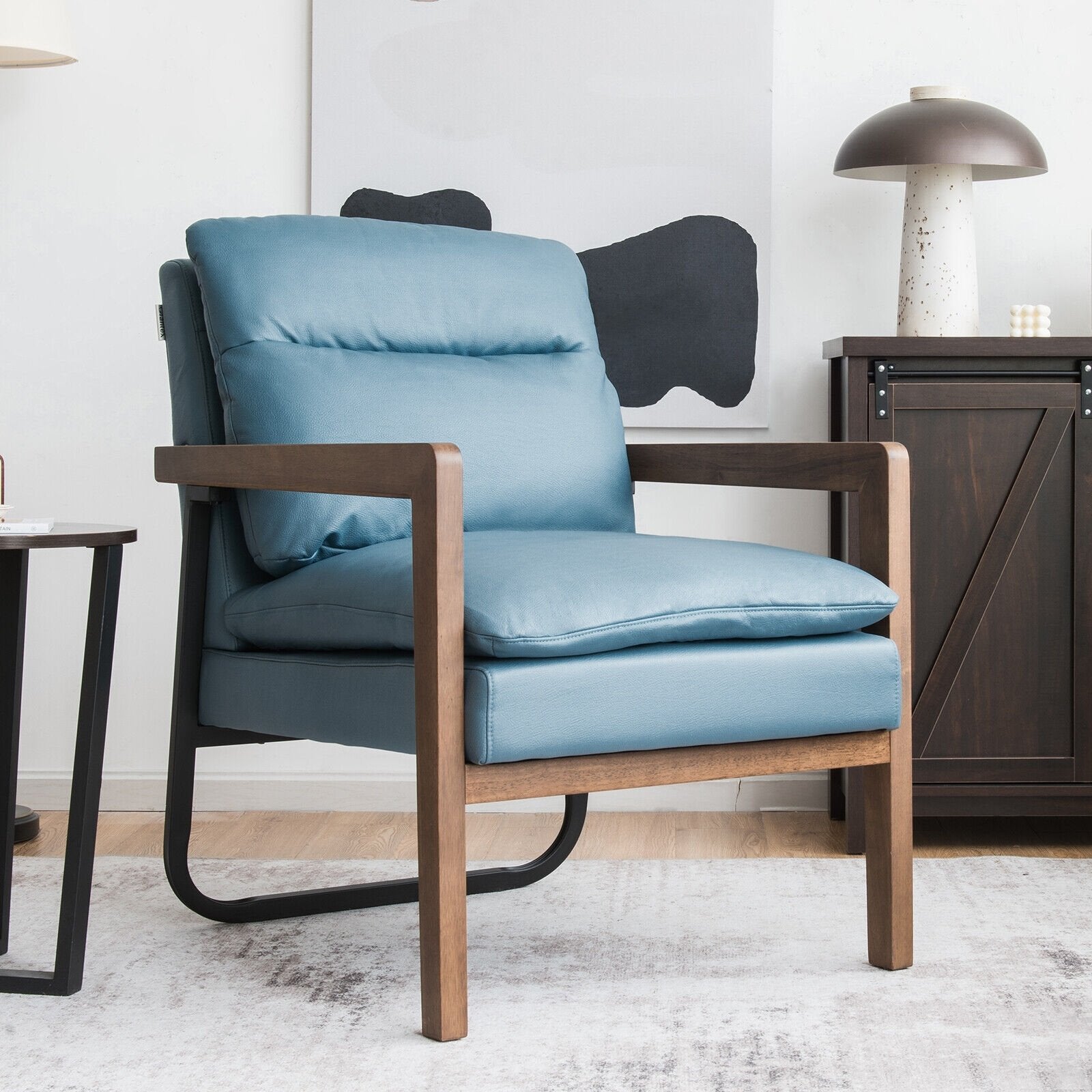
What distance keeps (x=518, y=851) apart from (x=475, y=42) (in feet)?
4.84

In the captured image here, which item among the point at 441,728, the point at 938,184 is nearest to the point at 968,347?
the point at 938,184

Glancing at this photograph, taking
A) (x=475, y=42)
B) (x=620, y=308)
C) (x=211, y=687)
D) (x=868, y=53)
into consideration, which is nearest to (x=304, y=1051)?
(x=211, y=687)

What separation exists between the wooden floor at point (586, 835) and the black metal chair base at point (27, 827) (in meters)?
0.02

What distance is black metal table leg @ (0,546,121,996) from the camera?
4.91 feet

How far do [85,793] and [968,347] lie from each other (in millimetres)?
1524

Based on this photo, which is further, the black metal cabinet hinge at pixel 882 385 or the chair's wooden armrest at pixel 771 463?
the black metal cabinet hinge at pixel 882 385

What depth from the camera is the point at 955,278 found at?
235cm

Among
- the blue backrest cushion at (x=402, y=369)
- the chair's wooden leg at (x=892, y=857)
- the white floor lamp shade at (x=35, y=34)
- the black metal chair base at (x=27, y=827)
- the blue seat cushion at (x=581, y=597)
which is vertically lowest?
the black metal chair base at (x=27, y=827)

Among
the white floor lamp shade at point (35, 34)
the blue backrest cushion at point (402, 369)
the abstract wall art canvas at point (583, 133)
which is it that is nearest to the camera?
the blue backrest cushion at point (402, 369)

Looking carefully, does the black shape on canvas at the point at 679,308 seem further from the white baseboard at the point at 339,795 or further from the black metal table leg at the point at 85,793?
the black metal table leg at the point at 85,793

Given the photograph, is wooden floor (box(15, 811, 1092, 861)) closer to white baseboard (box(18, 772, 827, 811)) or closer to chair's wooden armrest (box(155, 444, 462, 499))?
white baseboard (box(18, 772, 827, 811))

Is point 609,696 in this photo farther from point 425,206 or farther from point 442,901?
point 425,206

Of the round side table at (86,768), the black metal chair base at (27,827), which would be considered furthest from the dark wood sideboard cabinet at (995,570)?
the black metal chair base at (27,827)

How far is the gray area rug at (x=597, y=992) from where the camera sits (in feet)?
4.32
